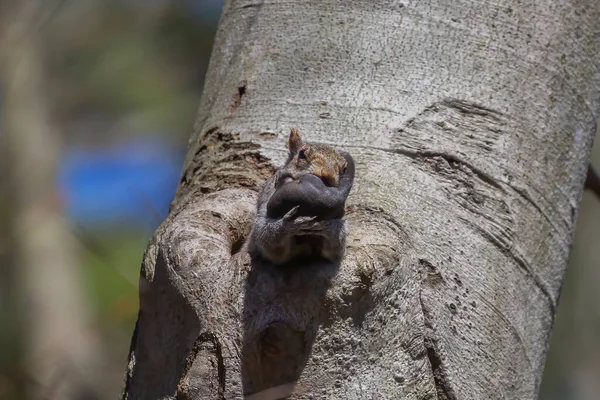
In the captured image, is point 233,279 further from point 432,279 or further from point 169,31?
point 169,31

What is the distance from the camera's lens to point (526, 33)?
34.4 inches

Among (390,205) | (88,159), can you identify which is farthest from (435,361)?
(88,159)

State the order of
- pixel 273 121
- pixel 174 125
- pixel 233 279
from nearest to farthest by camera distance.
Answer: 1. pixel 233 279
2. pixel 273 121
3. pixel 174 125

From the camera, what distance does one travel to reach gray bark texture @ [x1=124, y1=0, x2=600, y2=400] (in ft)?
2.24

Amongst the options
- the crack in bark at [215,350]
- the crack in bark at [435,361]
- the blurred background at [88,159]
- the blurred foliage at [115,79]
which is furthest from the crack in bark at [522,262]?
the blurred foliage at [115,79]

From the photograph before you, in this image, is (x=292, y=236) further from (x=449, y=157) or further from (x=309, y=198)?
(x=449, y=157)

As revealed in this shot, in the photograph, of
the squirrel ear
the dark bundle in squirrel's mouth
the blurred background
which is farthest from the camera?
the blurred background

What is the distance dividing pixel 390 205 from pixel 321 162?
12cm

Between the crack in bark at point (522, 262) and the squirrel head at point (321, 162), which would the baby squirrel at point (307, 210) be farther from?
the crack in bark at point (522, 262)

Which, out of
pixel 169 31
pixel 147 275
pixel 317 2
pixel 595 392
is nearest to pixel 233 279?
pixel 147 275

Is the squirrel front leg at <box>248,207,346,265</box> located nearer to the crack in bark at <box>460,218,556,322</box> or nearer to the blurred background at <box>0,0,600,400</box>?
the crack in bark at <box>460,218,556,322</box>

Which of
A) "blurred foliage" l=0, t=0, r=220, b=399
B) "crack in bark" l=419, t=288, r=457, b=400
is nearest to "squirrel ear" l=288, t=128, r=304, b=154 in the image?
"crack in bark" l=419, t=288, r=457, b=400

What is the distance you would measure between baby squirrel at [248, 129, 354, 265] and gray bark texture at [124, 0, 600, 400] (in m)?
0.02

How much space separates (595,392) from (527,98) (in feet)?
10.8
